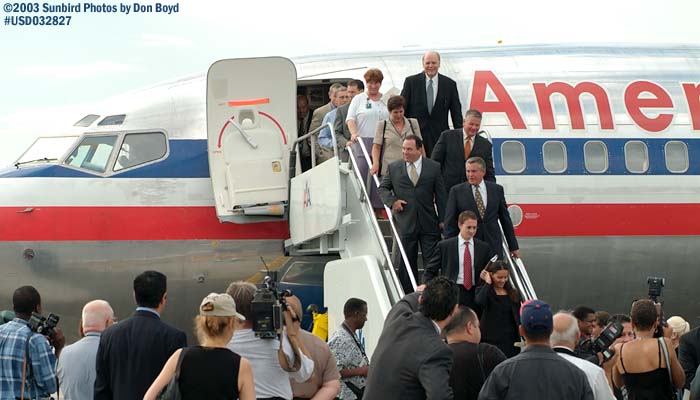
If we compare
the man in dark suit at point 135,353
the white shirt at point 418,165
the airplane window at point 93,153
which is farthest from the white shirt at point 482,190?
the airplane window at point 93,153

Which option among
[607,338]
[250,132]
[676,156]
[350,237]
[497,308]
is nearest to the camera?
[607,338]

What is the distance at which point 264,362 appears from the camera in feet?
23.1

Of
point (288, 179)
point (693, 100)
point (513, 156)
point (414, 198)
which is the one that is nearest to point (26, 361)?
point (414, 198)

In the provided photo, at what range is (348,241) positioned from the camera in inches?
501

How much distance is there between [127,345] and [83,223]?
7052 millimetres

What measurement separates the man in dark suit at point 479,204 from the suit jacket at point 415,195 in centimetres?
23

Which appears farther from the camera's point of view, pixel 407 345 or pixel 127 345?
pixel 127 345

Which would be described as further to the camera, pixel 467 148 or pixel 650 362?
pixel 467 148

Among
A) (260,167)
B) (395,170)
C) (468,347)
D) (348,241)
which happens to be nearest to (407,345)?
(468,347)

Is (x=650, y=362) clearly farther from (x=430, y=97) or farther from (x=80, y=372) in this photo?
(x=430, y=97)

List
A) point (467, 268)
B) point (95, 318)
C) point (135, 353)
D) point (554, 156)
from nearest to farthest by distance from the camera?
point (135, 353) → point (95, 318) → point (467, 268) → point (554, 156)

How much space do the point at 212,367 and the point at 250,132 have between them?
8.18m

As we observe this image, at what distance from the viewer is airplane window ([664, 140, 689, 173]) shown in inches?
600

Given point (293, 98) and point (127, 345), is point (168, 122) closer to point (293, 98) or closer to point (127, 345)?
point (293, 98)
